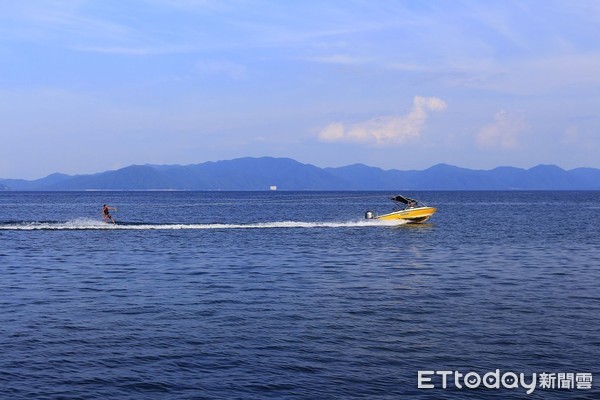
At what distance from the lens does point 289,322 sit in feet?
84.5

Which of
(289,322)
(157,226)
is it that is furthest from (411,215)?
(289,322)

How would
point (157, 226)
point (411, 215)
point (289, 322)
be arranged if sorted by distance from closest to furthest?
1. point (289, 322)
2. point (157, 226)
3. point (411, 215)

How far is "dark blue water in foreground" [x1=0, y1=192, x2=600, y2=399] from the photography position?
18703 mm

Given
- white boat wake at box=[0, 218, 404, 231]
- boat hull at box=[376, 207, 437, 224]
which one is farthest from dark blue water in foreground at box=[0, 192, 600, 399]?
boat hull at box=[376, 207, 437, 224]

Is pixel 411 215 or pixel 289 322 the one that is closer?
pixel 289 322

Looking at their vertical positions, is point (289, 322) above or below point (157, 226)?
below

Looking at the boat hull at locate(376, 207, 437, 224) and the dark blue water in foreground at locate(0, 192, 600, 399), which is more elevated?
the boat hull at locate(376, 207, 437, 224)

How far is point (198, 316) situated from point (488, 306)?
1242 centimetres

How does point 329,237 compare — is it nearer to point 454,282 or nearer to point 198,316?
point 454,282

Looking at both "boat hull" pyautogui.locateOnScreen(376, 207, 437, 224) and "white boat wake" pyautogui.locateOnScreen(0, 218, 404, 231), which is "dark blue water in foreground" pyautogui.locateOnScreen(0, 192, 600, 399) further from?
"boat hull" pyautogui.locateOnScreen(376, 207, 437, 224)

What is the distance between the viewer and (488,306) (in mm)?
28844

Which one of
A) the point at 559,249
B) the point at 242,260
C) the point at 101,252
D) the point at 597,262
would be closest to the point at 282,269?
the point at 242,260

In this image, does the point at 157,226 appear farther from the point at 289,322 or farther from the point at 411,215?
the point at 289,322

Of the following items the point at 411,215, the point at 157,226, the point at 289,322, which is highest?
the point at 411,215
